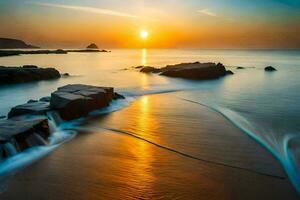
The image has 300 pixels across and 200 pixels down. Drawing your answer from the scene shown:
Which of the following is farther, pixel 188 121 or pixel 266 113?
pixel 266 113

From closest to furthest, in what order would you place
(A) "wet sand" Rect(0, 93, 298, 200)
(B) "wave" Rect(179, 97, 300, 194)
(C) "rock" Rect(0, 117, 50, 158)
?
(A) "wet sand" Rect(0, 93, 298, 200) → (B) "wave" Rect(179, 97, 300, 194) → (C) "rock" Rect(0, 117, 50, 158)

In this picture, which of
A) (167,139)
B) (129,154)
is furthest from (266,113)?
(129,154)

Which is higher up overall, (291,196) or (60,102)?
(60,102)

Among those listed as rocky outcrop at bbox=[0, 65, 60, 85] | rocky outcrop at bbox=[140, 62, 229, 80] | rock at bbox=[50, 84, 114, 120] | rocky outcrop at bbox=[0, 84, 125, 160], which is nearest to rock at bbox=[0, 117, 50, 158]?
rocky outcrop at bbox=[0, 84, 125, 160]

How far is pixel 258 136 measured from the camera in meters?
9.43

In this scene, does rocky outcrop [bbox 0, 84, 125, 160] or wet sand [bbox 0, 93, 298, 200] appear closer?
wet sand [bbox 0, 93, 298, 200]

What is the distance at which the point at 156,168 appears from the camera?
660cm

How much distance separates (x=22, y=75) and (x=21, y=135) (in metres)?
21.4

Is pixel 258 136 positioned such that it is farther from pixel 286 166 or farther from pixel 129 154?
pixel 129 154

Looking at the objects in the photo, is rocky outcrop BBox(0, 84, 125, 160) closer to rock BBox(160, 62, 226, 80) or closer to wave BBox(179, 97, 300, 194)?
wave BBox(179, 97, 300, 194)

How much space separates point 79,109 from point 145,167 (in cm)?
610

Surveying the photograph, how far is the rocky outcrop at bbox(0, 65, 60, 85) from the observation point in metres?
25.6

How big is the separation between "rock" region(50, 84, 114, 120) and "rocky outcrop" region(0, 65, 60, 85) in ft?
46.8

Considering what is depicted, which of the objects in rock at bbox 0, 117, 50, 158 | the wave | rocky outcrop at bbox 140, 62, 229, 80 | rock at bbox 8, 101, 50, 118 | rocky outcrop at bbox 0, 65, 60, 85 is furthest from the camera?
rocky outcrop at bbox 140, 62, 229, 80
